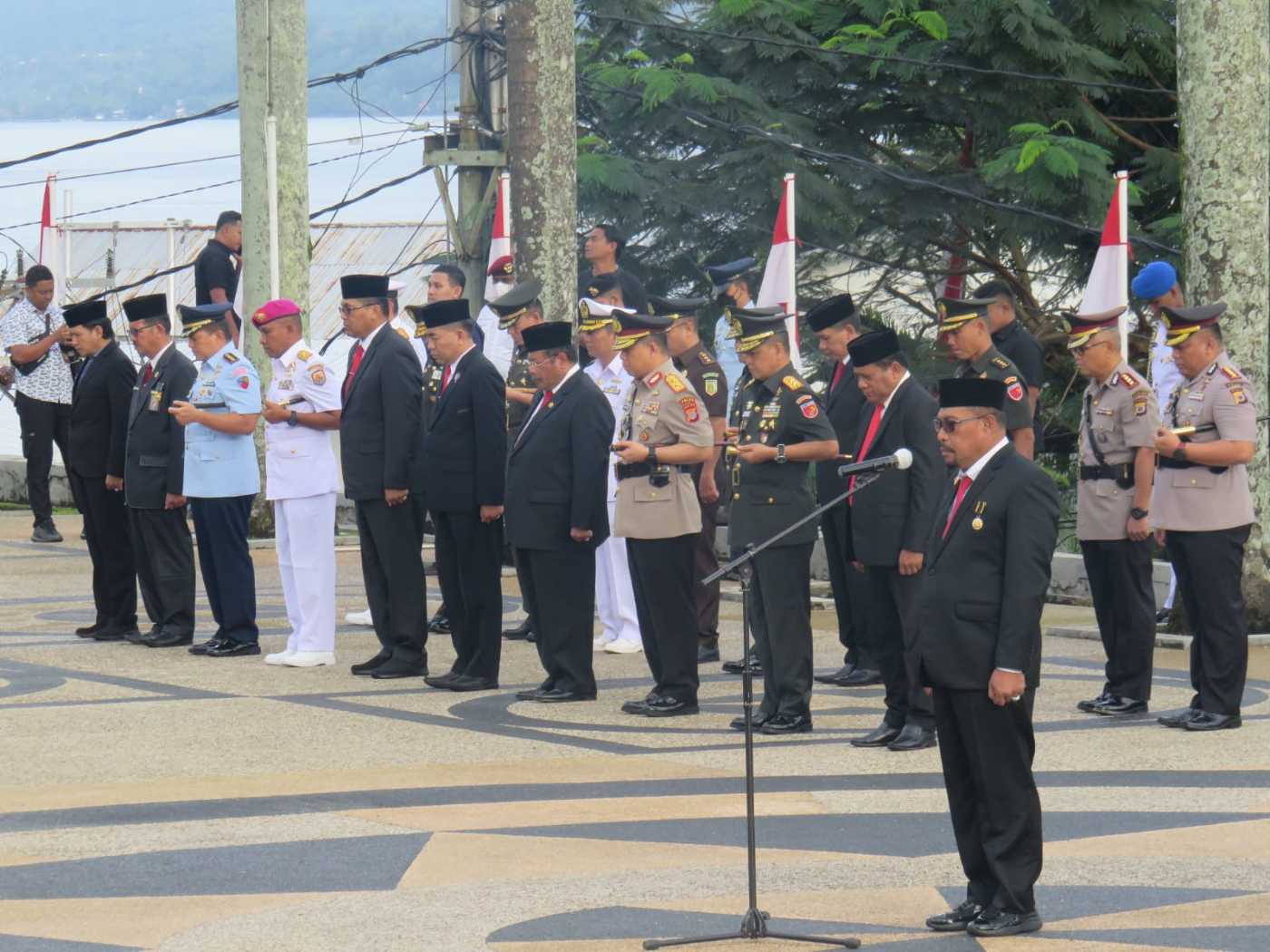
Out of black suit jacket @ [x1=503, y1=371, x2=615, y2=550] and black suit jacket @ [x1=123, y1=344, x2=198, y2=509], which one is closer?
black suit jacket @ [x1=503, y1=371, x2=615, y2=550]

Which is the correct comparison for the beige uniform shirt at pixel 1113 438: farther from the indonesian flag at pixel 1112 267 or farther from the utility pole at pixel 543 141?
the utility pole at pixel 543 141

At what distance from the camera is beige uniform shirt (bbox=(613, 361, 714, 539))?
10.5m

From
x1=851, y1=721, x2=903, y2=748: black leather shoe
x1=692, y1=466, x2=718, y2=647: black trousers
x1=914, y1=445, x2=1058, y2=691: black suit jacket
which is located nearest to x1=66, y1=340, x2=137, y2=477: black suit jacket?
x1=692, y1=466, x2=718, y2=647: black trousers

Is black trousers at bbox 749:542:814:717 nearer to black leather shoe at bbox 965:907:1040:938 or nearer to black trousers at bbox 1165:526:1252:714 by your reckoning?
black trousers at bbox 1165:526:1252:714

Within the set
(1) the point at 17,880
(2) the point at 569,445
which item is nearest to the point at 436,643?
(2) the point at 569,445

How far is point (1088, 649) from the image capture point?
12.8 meters

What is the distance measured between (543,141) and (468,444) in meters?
3.33

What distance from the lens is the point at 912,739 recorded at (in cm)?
962

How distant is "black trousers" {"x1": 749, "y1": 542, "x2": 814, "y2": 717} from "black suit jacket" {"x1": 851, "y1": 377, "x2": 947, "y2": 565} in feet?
1.03

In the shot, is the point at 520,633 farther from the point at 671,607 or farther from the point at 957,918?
the point at 957,918

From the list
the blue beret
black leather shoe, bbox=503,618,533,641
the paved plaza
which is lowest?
the paved plaza

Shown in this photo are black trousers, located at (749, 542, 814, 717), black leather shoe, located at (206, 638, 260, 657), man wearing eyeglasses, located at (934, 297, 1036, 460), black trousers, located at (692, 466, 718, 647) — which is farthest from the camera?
black leather shoe, located at (206, 638, 260, 657)

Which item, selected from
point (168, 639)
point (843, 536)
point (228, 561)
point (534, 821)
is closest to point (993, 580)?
point (534, 821)

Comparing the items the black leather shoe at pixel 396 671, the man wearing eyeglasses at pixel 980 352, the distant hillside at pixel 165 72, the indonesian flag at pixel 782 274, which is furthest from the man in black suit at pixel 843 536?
the distant hillside at pixel 165 72
